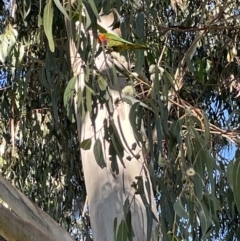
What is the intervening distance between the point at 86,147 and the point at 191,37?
60.0 inches

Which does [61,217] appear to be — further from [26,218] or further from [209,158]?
[209,158]

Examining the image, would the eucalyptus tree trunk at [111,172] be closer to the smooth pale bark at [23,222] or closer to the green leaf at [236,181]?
the smooth pale bark at [23,222]

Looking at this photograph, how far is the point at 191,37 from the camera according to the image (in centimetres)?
289

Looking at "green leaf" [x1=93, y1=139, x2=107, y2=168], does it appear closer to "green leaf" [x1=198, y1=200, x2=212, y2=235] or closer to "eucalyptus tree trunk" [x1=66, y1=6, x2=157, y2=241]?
"eucalyptus tree trunk" [x1=66, y1=6, x2=157, y2=241]

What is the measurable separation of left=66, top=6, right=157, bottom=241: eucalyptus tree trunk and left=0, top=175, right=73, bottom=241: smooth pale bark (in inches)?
5.3

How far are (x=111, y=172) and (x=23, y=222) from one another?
0.30m

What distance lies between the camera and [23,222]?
1562 millimetres

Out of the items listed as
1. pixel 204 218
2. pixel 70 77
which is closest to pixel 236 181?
pixel 204 218

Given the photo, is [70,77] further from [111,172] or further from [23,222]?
[23,222]

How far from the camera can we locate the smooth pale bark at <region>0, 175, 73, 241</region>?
5.05ft

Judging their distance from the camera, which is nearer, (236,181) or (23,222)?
(236,181)

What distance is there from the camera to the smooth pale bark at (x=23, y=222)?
154 centimetres

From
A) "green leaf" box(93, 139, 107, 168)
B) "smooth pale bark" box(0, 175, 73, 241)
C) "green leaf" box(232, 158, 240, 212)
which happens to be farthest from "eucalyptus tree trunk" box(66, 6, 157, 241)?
"green leaf" box(232, 158, 240, 212)

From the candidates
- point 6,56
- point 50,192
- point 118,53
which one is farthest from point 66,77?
point 50,192
